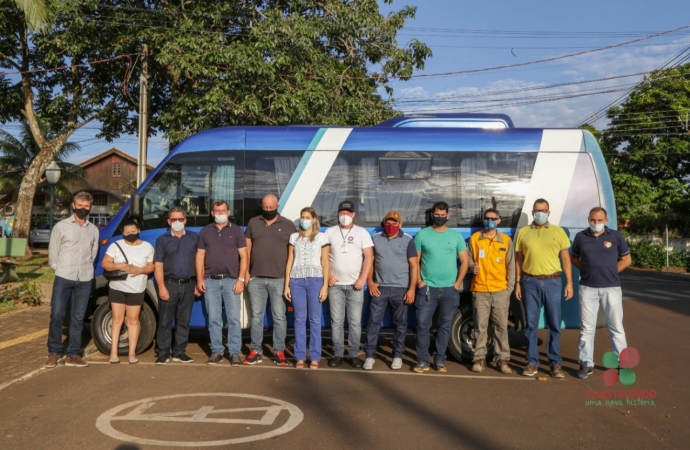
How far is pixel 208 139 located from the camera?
9.50 m

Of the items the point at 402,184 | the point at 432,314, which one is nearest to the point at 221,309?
the point at 432,314

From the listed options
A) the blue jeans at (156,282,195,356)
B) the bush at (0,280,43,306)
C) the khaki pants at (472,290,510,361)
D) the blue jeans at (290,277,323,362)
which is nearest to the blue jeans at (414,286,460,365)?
the khaki pants at (472,290,510,361)

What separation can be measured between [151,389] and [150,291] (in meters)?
2.01

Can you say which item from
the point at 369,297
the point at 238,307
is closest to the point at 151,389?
the point at 238,307

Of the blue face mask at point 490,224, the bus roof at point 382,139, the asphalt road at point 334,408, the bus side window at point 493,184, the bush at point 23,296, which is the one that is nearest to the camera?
the asphalt road at point 334,408

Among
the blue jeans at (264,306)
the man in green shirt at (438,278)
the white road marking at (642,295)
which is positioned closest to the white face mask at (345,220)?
the man in green shirt at (438,278)

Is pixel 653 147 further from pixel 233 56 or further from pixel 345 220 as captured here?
pixel 345 220

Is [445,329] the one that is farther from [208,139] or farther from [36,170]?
[36,170]

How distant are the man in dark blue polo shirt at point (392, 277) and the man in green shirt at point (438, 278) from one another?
137 mm

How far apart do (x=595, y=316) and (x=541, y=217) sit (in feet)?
4.41

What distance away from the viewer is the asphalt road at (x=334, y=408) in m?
5.65

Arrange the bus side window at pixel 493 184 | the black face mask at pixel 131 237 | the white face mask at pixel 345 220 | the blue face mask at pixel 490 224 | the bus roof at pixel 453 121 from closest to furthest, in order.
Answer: the blue face mask at pixel 490 224
the white face mask at pixel 345 220
the black face mask at pixel 131 237
the bus side window at pixel 493 184
the bus roof at pixel 453 121

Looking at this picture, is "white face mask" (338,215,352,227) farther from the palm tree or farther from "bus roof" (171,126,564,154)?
the palm tree

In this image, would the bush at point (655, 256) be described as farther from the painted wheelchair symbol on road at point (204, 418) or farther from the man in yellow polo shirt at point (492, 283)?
the painted wheelchair symbol on road at point (204, 418)
